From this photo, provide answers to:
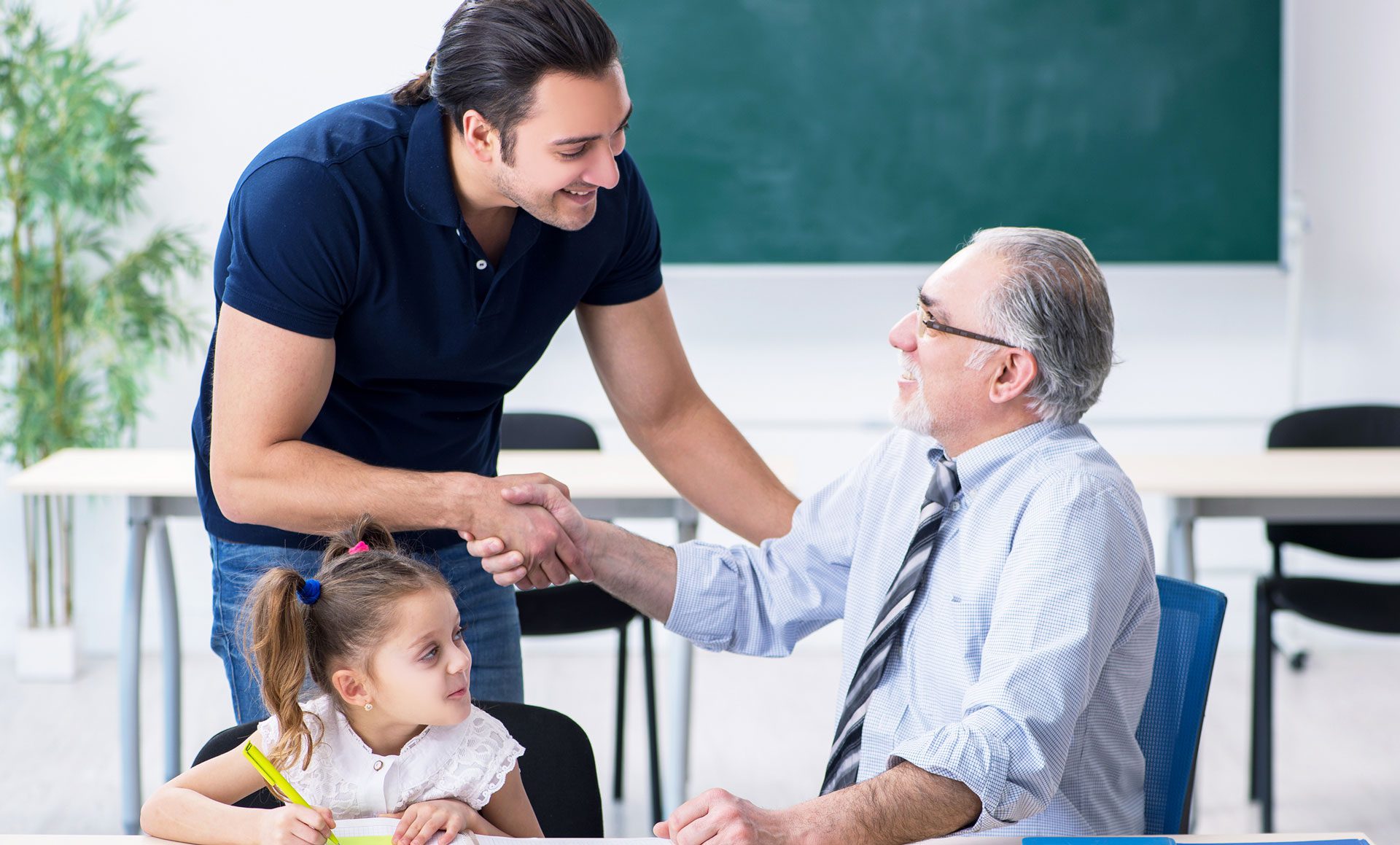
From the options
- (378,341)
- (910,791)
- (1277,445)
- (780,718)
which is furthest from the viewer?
(780,718)

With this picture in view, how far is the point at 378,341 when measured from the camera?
1.68 metres

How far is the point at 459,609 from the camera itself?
1.86m

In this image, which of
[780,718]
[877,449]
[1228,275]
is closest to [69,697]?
[780,718]

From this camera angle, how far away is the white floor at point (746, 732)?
3105 mm

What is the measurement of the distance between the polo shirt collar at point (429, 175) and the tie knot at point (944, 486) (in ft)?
2.25

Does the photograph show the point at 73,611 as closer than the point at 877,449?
No

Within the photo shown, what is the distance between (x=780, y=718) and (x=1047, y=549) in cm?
252

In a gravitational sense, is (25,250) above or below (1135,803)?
above

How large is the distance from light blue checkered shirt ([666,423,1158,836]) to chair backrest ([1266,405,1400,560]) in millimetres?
2086

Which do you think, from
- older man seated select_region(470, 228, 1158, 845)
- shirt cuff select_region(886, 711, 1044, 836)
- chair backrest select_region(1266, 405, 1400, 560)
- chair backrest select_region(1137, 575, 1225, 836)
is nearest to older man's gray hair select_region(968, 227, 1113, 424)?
older man seated select_region(470, 228, 1158, 845)

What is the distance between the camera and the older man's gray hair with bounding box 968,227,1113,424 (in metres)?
1.46

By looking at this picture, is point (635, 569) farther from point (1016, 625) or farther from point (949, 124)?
point (949, 124)

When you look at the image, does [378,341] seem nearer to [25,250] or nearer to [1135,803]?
[1135,803]

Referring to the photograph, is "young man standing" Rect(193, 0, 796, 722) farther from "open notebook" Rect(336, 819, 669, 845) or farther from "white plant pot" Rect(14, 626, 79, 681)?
"white plant pot" Rect(14, 626, 79, 681)
